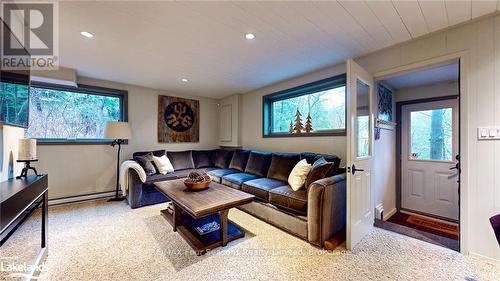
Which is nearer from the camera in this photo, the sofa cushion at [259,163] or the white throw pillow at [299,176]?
the white throw pillow at [299,176]

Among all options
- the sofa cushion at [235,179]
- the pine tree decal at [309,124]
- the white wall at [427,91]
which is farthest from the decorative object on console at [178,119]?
the white wall at [427,91]

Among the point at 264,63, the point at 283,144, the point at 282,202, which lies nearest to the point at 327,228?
the point at 282,202

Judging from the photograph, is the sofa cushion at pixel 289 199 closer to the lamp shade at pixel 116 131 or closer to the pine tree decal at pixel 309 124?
the pine tree decal at pixel 309 124

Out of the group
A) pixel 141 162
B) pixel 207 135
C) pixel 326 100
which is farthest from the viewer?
pixel 207 135

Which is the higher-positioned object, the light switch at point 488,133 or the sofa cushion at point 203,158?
the light switch at point 488,133

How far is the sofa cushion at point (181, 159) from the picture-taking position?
419 cm

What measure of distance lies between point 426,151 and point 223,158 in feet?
12.5

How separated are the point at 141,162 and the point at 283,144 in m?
2.63

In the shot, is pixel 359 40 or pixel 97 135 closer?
pixel 359 40

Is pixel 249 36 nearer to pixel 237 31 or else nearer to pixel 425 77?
pixel 237 31

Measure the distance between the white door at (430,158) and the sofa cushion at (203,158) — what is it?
389cm

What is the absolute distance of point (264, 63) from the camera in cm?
290

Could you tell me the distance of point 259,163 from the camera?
3648mm

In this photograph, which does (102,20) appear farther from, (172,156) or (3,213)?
(172,156)
